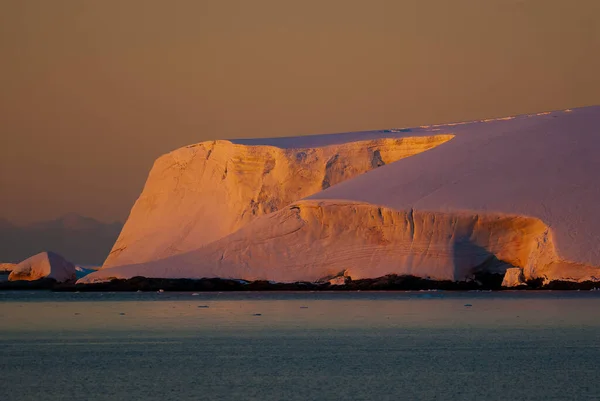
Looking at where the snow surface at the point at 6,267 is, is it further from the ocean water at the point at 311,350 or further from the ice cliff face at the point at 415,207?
the ocean water at the point at 311,350

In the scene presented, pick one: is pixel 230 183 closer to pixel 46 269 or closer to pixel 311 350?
pixel 46 269

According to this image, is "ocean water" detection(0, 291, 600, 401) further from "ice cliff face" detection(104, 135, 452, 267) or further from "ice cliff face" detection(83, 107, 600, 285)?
"ice cliff face" detection(104, 135, 452, 267)

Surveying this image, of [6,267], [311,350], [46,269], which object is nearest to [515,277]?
[311,350]

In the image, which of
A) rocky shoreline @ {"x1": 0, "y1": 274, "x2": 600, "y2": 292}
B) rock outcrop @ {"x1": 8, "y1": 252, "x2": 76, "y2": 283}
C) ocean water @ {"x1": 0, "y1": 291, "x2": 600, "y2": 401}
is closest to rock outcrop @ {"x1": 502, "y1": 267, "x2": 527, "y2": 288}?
rocky shoreline @ {"x1": 0, "y1": 274, "x2": 600, "y2": 292}

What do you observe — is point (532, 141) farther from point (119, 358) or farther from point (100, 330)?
point (119, 358)

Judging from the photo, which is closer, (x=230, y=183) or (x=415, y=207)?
(x=415, y=207)
